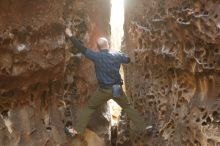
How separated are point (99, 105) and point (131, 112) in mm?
428

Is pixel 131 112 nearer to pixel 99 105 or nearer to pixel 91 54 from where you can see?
pixel 99 105

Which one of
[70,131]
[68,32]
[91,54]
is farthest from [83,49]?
[70,131]

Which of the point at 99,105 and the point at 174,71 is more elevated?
the point at 174,71

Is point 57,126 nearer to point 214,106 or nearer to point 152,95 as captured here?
point 152,95

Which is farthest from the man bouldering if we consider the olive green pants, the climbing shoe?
the climbing shoe

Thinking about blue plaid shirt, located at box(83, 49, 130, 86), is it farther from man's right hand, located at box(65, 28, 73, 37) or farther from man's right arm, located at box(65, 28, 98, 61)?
man's right hand, located at box(65, 28, 73, 37)

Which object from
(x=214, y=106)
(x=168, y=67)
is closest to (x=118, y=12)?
(x=168, y=67)

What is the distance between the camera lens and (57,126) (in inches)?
245

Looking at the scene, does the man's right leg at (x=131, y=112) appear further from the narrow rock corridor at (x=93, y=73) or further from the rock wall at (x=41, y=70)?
the rock wall at (x=41, y=70)

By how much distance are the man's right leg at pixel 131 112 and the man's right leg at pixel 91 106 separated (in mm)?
169

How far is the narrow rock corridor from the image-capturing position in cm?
566

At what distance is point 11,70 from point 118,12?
169 inches

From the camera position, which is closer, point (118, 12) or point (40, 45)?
point (40, 45)

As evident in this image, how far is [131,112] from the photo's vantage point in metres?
5.84
